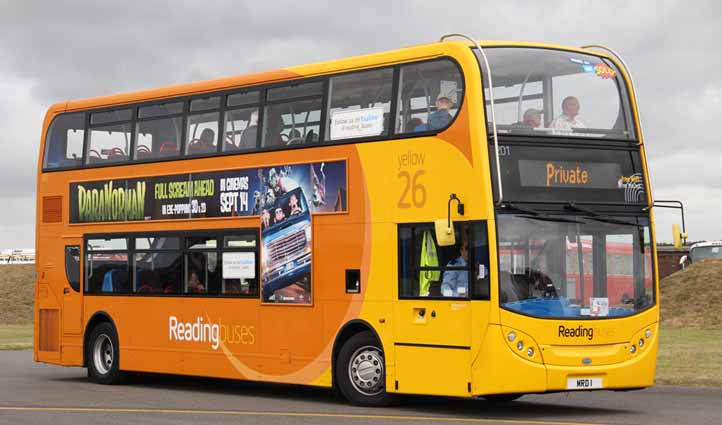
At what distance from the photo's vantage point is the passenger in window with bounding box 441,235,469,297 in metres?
15.6

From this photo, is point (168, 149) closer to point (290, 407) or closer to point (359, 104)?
point (359, 104)

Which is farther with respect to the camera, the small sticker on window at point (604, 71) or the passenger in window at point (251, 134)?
the passenger in window at point (251, 134)

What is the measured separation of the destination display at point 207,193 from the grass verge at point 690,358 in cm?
727

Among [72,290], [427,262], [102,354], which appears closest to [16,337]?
[72,290]

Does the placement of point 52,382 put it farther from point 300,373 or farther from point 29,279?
point 29,279

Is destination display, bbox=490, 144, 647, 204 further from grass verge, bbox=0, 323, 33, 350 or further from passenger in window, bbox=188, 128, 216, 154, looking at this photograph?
grass verge, bbox=0, 323, 33, 350

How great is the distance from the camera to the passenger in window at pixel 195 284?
19.9 meters

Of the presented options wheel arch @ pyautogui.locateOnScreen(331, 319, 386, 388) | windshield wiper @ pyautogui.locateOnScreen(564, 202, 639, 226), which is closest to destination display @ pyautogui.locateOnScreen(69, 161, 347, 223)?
wheel arch @ pyautogui.locateOnScreen(331, 319, 386, 388)

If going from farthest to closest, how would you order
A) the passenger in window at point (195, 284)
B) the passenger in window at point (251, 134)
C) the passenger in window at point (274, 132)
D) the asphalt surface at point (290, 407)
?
the passenger in window at point (195, 284)
the passenger in window at point (251, 134)
the passenger in window at point (274, 132)
the asphalt surface at point (290, 407)

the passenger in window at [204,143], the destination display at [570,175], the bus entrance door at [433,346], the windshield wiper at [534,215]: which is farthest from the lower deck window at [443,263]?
the passenger in window at [204,143]

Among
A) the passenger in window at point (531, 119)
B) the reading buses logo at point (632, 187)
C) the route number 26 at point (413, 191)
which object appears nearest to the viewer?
the passenger in window at point (531, 119)

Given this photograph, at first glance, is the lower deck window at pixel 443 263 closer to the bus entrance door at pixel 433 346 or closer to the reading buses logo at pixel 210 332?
the bus entrance door at pixel 433 346

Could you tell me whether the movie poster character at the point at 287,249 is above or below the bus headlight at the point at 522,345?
above

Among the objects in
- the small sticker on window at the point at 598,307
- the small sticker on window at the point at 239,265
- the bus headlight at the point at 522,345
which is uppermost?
the small sticker on window at the point at 239,265
